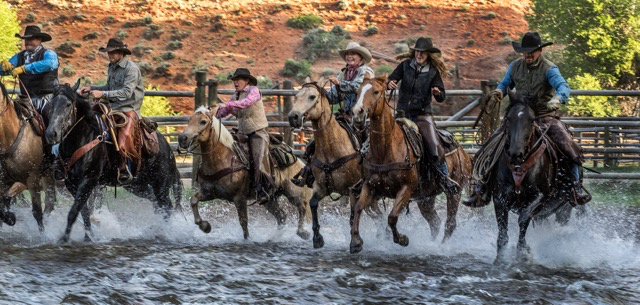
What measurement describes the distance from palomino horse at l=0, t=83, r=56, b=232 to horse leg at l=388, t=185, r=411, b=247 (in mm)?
4118

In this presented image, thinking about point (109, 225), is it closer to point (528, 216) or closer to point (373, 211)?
point (373, 211)

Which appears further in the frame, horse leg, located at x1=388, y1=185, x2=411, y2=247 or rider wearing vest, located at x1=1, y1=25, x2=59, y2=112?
rider wearing vest, located at x1=1, y1=25, x2=59, y2=112

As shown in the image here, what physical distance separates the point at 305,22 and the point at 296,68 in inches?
296

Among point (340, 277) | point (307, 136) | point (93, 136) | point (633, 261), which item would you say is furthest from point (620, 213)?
point (307, 136)

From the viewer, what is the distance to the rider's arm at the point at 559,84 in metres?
9.80

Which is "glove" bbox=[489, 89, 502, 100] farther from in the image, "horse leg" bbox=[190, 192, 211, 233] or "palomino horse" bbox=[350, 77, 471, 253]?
"horse leg" bbox=[190, 192, 211, 233]

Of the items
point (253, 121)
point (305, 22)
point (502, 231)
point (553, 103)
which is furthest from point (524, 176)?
point (305, 22)

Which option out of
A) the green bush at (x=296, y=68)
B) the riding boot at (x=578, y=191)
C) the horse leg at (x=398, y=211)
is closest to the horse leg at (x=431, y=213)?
the horse leg at (x=398, y=211)

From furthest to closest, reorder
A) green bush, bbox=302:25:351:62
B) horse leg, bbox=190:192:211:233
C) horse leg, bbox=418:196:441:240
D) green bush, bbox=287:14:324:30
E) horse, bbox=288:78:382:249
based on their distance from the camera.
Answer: green bush, bbox=287:14:324:30
green bush, bbox=302:25:351:62
horse leg, bbox=418:196:441:240
horse leg, bbox=190:192:211:233
horse, bbox=288:78:382:249

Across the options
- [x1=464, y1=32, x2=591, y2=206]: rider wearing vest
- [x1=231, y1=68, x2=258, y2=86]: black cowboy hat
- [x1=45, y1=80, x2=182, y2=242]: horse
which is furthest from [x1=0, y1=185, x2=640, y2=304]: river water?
[x1=231, y1=68, x2=258, y2=86]: black cowboy hat

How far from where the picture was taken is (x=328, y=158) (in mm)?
11047

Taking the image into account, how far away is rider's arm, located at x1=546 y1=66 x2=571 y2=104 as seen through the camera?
9802 mm

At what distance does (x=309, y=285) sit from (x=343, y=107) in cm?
336

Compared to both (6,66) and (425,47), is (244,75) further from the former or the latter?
(6,66)
